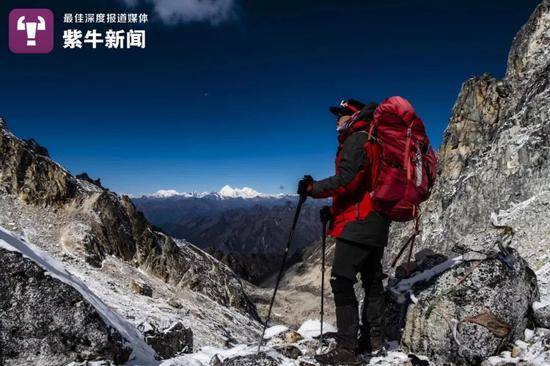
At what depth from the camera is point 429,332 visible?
7.94 m

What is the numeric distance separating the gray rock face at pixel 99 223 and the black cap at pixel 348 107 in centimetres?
5452

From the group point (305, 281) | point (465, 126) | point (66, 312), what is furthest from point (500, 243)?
point (305, 281)

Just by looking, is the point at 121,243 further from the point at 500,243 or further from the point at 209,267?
the point at 500,243

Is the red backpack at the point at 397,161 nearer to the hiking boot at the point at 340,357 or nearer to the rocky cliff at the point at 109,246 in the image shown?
the hiking boot at the point at 340,357

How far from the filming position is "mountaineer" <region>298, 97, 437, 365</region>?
680 cm

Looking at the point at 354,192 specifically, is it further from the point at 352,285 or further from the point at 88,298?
the point at 88,298

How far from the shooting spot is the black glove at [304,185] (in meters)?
6.96

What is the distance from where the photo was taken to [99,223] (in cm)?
Result: 6375

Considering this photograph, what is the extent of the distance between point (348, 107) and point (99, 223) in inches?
2493

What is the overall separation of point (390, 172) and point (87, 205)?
6554 centimetres

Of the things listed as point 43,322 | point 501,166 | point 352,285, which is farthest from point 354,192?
point 501,166

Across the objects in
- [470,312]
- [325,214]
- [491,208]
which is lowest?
[470,312]

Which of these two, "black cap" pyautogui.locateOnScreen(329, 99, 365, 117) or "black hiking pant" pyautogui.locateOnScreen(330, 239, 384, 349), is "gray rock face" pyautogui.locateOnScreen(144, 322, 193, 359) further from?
"black cap" pyautogui.locateOnScreen(329, 99, 365, 117)

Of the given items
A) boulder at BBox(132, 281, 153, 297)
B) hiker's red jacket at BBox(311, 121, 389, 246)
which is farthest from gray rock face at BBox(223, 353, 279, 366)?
boulder at BBox(132, 281, 153, 297)
